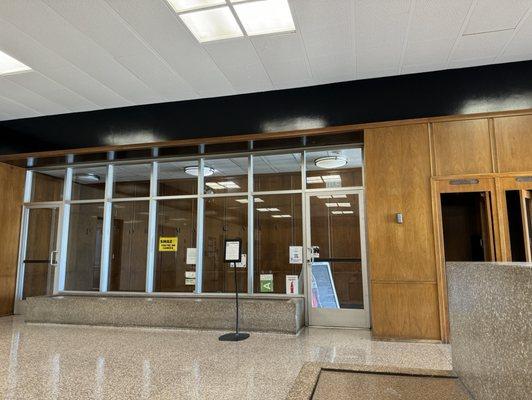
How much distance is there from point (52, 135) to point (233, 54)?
432 centimetres

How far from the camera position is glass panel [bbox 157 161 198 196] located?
7637mm

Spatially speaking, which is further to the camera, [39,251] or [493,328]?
[39,251]

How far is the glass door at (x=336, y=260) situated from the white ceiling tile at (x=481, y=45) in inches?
99.4

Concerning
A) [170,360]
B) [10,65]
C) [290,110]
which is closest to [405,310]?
[170,360]

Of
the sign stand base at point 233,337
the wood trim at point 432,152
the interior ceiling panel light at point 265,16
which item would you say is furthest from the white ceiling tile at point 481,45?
the sign stand base at point 233,337

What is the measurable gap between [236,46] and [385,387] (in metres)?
4.36

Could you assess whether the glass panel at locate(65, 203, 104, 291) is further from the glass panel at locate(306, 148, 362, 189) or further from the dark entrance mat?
the dark entrance mat

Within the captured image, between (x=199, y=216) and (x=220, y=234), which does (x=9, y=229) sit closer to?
(x=199, y=216)

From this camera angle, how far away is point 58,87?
5992 millimetres

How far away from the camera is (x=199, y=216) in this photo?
706 centimetres

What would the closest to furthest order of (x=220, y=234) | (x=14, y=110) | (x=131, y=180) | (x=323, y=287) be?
1. (x=323, y=287)
2. (x=14, y=110)
3. (x=220, y=234)
4. (x=131, y=180)

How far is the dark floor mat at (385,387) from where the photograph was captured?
1757mm

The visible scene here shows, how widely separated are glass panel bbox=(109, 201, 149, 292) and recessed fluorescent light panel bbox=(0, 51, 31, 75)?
11.9 feet

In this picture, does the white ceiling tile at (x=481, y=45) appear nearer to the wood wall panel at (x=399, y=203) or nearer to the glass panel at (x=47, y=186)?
the wood wall panel at (x=399, y=203)
